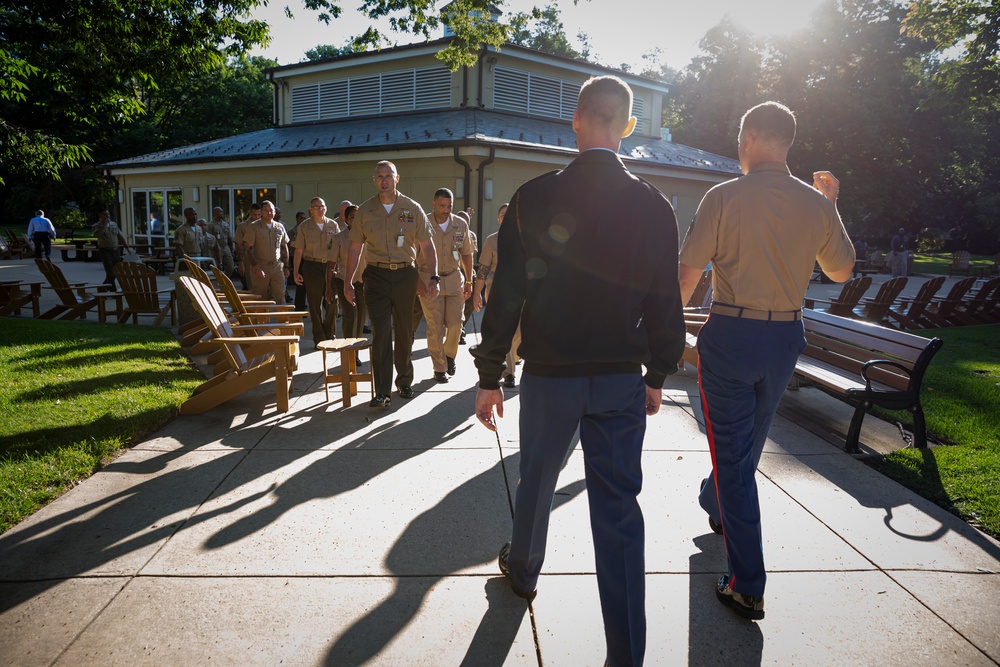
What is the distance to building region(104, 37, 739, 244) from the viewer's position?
17.7m

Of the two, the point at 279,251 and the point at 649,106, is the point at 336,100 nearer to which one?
the point at 649,106

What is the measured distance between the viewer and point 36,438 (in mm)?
5137

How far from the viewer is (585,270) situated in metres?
2.34

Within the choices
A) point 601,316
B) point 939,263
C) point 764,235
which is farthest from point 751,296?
point 939,263

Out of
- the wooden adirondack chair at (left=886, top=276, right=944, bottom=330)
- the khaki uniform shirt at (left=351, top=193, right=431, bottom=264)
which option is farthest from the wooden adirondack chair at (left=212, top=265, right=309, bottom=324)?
the wooden adirondack chair at (left=886, top=276, right=944, bottom=330)

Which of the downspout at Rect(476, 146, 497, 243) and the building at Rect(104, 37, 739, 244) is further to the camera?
the building at Rect(104, 37, 739, 244)

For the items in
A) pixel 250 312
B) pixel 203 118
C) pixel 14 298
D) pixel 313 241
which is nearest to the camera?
pixel 250 312

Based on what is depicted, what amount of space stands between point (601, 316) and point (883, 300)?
39.3 feet

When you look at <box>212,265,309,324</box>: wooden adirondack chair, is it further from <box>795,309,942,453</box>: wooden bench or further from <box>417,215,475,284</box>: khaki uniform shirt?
<box>795,309,942,453</box>: wooden bench

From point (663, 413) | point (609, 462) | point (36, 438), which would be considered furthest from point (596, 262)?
point (36, 438)

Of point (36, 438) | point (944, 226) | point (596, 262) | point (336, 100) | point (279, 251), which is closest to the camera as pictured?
point (596, 262)

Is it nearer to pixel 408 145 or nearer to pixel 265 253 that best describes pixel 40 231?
pixel 408 145

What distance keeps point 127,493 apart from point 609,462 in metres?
3.40

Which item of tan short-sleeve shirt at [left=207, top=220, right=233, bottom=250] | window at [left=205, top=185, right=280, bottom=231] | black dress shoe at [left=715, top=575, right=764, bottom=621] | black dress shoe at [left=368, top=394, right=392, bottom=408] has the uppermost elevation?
window at [left=205, top=185, right=280, bottom=231]
